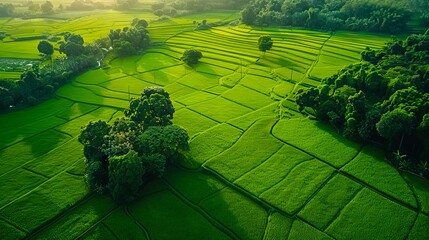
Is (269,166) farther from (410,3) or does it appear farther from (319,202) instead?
(410,3)

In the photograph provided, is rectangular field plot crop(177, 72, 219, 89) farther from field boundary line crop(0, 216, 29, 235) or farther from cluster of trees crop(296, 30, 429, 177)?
field boundary line crop(0, 216, 29, 235)

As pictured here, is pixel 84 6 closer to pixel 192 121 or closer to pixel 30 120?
pixel 30 120

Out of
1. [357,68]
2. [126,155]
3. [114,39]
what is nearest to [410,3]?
[357,68]

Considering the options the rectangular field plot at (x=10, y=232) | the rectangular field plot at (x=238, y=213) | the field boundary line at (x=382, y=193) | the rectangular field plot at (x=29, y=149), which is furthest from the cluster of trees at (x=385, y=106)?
the rectangular field plot at (x=10, y=232)

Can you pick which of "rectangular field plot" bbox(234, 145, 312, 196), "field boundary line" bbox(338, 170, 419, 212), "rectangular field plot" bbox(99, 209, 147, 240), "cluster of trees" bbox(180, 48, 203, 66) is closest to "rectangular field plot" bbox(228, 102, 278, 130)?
"rectangular field plot" bbox(234, 145, 312, 196)

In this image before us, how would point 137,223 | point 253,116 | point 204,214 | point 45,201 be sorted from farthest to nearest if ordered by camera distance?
1. point 253,116
2. point 45,201
3. point 204,214
4. point 137,223

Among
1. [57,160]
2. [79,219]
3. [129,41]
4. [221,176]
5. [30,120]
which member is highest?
[129,41]

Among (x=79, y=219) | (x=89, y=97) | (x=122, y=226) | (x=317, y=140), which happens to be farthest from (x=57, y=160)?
(x=317, y=140)
